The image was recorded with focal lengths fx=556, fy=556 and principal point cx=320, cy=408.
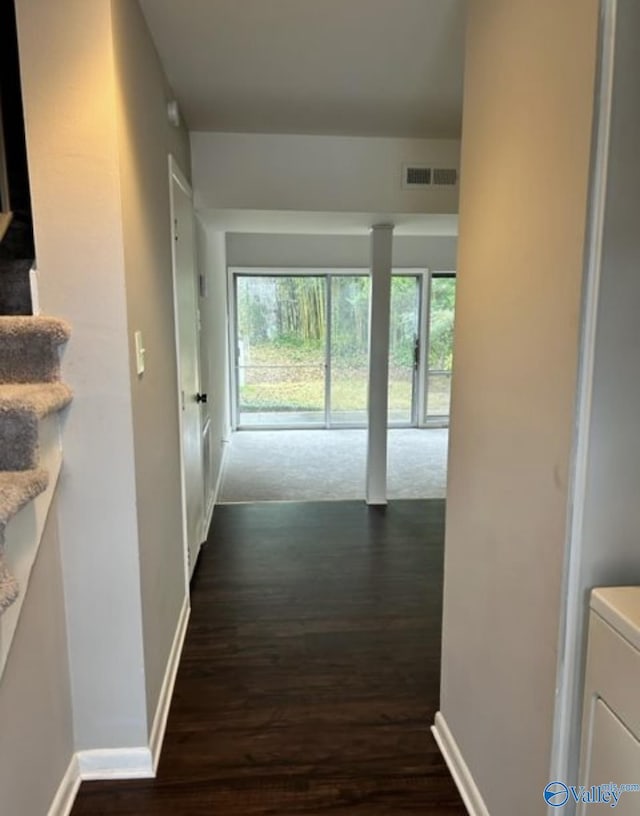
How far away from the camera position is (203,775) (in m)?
1.74

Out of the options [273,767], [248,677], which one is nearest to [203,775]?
[273,767]

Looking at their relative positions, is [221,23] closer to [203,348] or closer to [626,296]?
[626,296]

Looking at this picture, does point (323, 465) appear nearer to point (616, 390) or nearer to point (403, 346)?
point (403, 346)

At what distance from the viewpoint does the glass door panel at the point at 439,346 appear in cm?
709

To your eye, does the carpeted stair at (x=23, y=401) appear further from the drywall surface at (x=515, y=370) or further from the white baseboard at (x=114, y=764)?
the drywall surface at (x=515, y=370)

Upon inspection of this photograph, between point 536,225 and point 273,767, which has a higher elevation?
point 536,225

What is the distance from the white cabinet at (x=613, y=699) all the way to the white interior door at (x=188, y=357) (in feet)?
6.39

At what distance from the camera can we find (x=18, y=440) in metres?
1.29

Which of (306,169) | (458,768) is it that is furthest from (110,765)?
(306,169)

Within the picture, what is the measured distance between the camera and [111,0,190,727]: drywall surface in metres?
1.64

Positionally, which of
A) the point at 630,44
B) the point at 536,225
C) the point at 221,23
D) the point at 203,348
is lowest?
the point at 203,348

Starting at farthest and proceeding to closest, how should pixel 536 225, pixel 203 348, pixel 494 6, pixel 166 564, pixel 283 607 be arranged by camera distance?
pixel 203 348 < pixel 283 607 < pixel 166 564 < pixel 494 6 < pixel 536 225

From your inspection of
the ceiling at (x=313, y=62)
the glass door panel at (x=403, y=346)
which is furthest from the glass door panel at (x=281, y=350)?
the ceiling at (x=313, y=62)

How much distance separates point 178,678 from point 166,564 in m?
0.46
